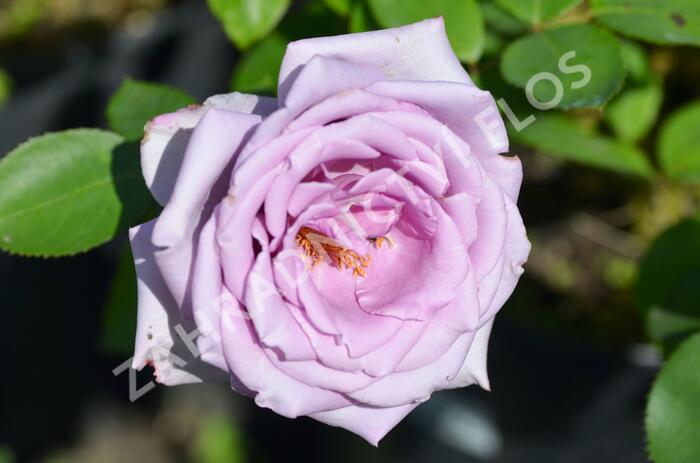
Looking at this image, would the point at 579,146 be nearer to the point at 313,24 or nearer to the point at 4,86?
the point at 313,24

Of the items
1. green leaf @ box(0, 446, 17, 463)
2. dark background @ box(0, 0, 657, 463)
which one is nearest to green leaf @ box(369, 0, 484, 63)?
dark background @ box(0, 0, 657, 463)

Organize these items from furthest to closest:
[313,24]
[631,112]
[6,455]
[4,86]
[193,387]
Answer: [193,387], [6,455], [4,86], [631,112], [313,24]

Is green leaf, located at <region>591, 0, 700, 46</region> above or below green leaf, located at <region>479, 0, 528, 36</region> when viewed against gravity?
above

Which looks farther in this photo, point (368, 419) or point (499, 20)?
point (499, 20)

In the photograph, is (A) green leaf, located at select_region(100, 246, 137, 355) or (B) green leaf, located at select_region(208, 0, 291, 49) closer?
(B) green leaf, located at select_region(208, 0, 291, 49)

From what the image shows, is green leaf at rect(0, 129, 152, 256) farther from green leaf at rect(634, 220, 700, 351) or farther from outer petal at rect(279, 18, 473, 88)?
green leaf at rect(634, 220, 700, 351)

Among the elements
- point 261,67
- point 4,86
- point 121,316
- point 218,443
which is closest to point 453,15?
point 261,67

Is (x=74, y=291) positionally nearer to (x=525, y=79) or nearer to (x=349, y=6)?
(x=349, y=6)

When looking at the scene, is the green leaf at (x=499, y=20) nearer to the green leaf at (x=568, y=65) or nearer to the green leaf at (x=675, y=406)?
the green leaf at (x=568, y=65)
